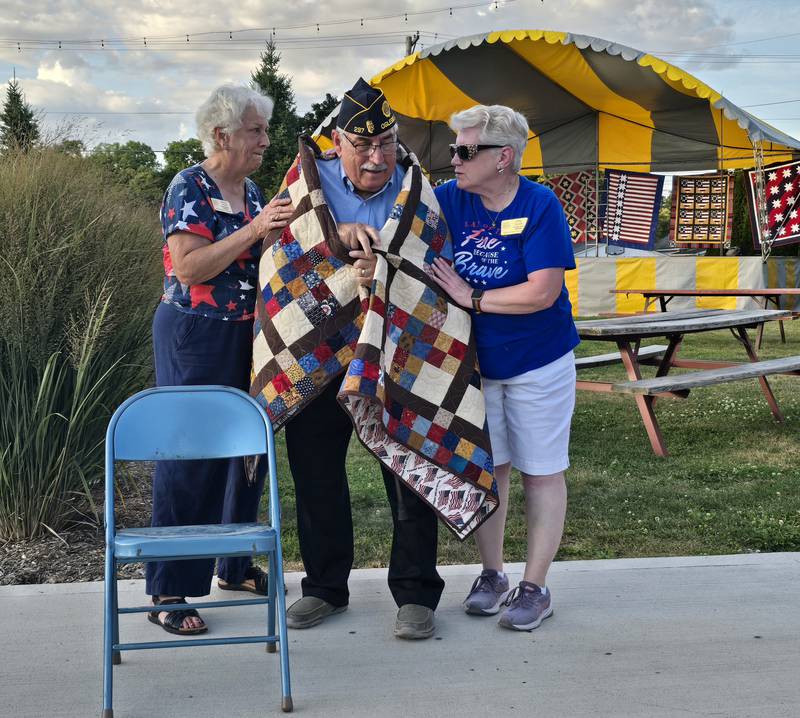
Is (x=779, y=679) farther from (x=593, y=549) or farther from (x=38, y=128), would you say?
(x=38, y=128)

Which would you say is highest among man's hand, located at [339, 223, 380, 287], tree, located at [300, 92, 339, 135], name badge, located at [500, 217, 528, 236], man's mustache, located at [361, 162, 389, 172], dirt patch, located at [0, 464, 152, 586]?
tree, located at [300, 92, 339, 135]

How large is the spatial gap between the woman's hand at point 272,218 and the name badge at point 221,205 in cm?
15

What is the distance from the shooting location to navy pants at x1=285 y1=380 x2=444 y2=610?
355cm

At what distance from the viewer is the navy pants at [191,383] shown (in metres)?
3.52

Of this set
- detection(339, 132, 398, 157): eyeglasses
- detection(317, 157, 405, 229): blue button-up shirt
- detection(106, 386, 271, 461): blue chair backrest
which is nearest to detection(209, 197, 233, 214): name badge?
detection(317, 157, 405, 229): blue button-up shirt

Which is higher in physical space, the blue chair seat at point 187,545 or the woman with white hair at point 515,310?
the woman with white hair at point 515,310

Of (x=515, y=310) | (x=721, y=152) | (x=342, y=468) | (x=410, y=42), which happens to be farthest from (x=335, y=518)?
(x=410, y=42)

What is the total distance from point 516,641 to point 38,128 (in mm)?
4768

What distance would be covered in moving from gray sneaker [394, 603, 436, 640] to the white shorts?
646mm

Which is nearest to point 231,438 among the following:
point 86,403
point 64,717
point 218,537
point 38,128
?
point 218,537

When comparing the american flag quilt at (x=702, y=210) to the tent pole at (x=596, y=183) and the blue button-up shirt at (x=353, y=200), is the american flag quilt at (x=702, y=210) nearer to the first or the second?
the tent pole at (x=596, y=183)

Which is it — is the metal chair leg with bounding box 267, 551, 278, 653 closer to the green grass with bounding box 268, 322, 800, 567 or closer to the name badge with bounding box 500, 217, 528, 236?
the green grass with bounding box 268, 322, 800, 567

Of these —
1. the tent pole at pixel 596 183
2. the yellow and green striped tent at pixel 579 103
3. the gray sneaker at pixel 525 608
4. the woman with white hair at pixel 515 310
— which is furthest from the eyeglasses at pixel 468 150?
the tent pole at pixel 596 183

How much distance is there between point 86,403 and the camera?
15.5 ft
